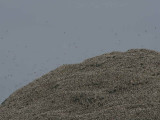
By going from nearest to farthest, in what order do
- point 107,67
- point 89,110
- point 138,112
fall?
point 138,112
point 89,110
point 107,67

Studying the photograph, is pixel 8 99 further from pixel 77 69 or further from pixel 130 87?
pixel 130 87

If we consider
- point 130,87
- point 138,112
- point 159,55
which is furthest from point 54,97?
point 159,55

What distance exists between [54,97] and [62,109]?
0.55 metres

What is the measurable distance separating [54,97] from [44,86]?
2.70 feet

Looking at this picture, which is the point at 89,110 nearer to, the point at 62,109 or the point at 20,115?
the point at 62,109

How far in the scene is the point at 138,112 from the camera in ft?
16.7

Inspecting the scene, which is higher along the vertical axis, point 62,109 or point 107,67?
point 107,67

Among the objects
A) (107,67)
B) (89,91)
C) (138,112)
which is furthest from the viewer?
(107,67)

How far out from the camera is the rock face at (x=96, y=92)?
212 inches

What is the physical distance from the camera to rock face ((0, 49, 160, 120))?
212 inches

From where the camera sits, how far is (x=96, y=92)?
6113 millimetres

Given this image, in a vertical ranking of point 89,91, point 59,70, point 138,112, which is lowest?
point 138,112

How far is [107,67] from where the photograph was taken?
23.9 ft

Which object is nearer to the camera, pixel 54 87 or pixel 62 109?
pixel 62 109
